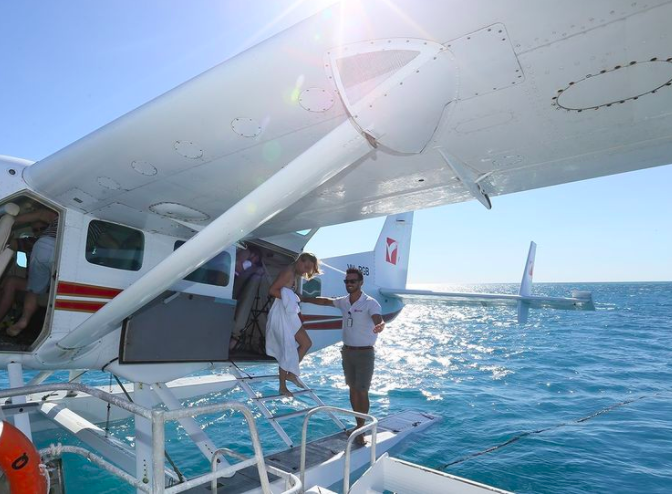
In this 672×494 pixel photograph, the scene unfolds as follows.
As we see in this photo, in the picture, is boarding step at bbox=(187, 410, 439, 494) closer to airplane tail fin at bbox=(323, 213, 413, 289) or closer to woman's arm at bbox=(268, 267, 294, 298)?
woman's arm at bbox=(268, 267, 294, 298)

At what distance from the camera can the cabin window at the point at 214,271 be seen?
185 inches

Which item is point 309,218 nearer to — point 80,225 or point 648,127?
point 80,225

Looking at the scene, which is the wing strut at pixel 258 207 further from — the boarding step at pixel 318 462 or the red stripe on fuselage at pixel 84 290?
the boarding step at pixel 318 462

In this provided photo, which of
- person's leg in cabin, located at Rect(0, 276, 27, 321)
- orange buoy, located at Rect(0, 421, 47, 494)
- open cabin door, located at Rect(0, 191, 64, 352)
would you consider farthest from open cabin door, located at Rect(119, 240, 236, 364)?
orange buoy, located at Rect(0, 421, 47, 494)

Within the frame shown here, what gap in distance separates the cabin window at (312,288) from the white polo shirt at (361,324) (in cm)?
206

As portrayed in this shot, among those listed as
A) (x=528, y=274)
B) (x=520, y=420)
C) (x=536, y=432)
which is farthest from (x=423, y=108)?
(x=528, y=274)

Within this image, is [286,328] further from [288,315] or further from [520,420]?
[520,420]

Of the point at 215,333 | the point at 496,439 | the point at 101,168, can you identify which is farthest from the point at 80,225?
the point at 496,439

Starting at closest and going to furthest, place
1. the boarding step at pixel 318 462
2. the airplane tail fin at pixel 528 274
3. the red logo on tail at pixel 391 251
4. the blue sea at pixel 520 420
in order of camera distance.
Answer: the boarding step at pixel 318 462 < the blue sea at pixel 520 420 < the airplane tail fin at pixel 528 274 < the red logo on tail at pixel 391 251

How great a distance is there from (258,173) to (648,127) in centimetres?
247

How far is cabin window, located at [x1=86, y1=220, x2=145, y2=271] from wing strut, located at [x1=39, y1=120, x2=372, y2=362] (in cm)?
127

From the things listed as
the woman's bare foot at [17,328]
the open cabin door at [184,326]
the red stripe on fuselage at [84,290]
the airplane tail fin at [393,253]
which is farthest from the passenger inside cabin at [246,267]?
the airplane tail fin at [393,253]

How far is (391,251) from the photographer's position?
33.3 feet

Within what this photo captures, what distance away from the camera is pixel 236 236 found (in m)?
2.35
